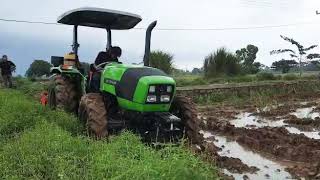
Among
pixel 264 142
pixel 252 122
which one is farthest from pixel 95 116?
pixel 252 122

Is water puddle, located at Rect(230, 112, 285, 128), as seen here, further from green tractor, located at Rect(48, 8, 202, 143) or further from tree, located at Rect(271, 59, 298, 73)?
tree, located at Rect(271, 59, 298, 73)

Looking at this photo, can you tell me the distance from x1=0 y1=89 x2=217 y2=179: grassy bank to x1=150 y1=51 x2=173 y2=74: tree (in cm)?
1999

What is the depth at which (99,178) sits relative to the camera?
213 inches

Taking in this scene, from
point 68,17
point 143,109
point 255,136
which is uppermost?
point 68,17

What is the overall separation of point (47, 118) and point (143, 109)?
2.16 metres

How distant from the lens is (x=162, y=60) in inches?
1117

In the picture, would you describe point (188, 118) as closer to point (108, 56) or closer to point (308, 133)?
point (108, 56)

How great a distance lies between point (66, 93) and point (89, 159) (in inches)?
178

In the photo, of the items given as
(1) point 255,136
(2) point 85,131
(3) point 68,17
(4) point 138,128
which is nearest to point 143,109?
(4) point 138,128

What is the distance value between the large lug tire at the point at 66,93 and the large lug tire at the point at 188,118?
2.29 meters

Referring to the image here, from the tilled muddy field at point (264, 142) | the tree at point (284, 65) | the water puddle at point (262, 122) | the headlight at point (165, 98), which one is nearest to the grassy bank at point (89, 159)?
the headlight at point (165, 98)

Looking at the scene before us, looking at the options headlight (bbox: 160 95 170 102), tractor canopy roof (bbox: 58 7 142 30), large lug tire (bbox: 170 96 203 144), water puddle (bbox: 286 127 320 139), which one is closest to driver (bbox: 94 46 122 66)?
tractor canopy roof (bbox: 58 7 142 30)

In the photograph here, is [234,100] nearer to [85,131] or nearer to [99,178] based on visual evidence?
[85,131]

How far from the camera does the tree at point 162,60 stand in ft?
92.2
